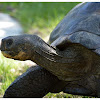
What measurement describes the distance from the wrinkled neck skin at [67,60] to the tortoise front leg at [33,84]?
12cm

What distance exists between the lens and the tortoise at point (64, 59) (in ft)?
8.94

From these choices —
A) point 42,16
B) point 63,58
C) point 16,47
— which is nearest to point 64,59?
point 63,58

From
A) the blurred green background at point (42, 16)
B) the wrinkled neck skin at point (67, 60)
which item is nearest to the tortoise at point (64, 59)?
the wrinkled neck skin at point (67, 60)

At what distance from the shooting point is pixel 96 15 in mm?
3123

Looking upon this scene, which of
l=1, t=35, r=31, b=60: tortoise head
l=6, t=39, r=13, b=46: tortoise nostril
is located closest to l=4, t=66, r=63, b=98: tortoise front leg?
l=1, t=35, r=31, b=60: tortoise head

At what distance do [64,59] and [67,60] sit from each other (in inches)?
1.3

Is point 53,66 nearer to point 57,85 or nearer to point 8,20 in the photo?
point 57,85

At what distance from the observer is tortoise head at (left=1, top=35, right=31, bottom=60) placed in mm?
2633

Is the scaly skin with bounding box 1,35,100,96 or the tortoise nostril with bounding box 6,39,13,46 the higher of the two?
the tortoise nostril with bounding box 6,39,13,46

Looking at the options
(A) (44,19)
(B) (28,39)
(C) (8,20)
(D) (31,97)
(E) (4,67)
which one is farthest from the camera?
(C) (8,20)

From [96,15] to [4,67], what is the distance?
170cm

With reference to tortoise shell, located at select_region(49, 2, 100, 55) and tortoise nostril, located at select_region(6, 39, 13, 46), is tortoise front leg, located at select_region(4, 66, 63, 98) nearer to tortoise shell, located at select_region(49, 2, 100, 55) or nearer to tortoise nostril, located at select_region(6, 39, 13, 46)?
tortoise shell, located at select_region(49, 2, 100, 55)

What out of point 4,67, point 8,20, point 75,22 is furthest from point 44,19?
point 75,22

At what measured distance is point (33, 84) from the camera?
3.06 m
